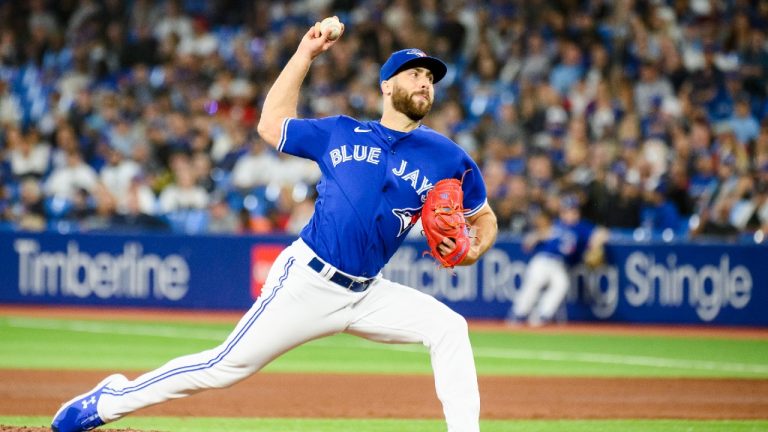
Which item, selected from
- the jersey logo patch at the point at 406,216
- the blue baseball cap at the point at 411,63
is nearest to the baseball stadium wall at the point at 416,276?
the jersey logo patch at the point at 406,216

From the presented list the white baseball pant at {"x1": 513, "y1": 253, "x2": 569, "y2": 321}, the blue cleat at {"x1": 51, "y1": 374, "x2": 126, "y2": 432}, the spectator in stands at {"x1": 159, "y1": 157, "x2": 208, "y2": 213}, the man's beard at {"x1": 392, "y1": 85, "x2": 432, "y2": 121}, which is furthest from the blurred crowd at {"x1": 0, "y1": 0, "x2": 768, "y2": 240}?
the blue cleat at {"x1": 51, "y1": 374, "x2": 126, "y2": 432}

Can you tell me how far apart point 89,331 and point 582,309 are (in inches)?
253

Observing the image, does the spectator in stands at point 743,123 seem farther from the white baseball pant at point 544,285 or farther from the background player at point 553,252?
the white baseball pant at point 544,285

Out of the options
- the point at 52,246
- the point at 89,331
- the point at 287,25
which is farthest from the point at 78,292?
the point at 287,25

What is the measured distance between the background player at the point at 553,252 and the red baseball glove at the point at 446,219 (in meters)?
9.76

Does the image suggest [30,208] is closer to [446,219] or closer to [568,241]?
[568,241]

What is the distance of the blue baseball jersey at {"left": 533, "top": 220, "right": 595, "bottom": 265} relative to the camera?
15328 mm

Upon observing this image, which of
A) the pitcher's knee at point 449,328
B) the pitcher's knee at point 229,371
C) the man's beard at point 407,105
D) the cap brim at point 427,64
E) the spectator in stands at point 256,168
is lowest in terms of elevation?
the pitcher's knee at point 229,371

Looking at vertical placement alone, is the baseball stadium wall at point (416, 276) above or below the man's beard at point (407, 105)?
below

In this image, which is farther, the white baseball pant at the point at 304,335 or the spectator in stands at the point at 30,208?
the spectator in stands at the point at 30,208

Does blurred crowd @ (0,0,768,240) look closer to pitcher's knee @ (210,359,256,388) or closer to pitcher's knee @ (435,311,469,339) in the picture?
pitcher's knee @ (435,311,469,339)

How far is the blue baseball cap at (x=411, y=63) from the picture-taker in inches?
220

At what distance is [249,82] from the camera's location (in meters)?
18.9

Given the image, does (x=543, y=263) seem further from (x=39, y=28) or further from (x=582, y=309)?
(x=39, y=28)
